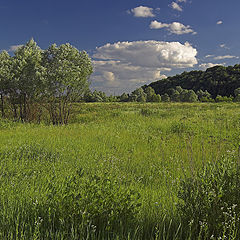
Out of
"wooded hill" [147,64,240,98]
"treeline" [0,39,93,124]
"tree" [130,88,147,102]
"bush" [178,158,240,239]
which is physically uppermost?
"wooded hill" [147,64,240,98]

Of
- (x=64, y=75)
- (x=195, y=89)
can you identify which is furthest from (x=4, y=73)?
(x=195, y=89)

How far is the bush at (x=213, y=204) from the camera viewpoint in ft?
8.39

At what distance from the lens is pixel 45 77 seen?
17.7 m

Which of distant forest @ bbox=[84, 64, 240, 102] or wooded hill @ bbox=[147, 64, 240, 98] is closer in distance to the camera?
distant forest @ bbox=[84, 64, 240, 102]

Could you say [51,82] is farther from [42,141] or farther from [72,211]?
[72,211]

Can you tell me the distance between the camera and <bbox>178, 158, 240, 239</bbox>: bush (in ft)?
8.39

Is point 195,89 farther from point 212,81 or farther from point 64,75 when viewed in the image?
point 64,75

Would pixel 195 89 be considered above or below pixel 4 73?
above

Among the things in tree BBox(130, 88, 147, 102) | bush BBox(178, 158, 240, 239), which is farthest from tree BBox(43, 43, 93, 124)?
tree BBox(130, 88, 147, 102)

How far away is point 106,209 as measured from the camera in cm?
276

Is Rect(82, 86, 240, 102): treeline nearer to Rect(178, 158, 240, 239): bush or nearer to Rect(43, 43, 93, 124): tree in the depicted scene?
Rect(43, 43, 93, 124): tree

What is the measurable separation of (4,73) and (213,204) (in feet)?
66.8

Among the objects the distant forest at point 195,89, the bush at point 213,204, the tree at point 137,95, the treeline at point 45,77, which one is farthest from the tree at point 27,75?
the tree at point 137,95

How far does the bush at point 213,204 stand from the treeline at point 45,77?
642 inches
